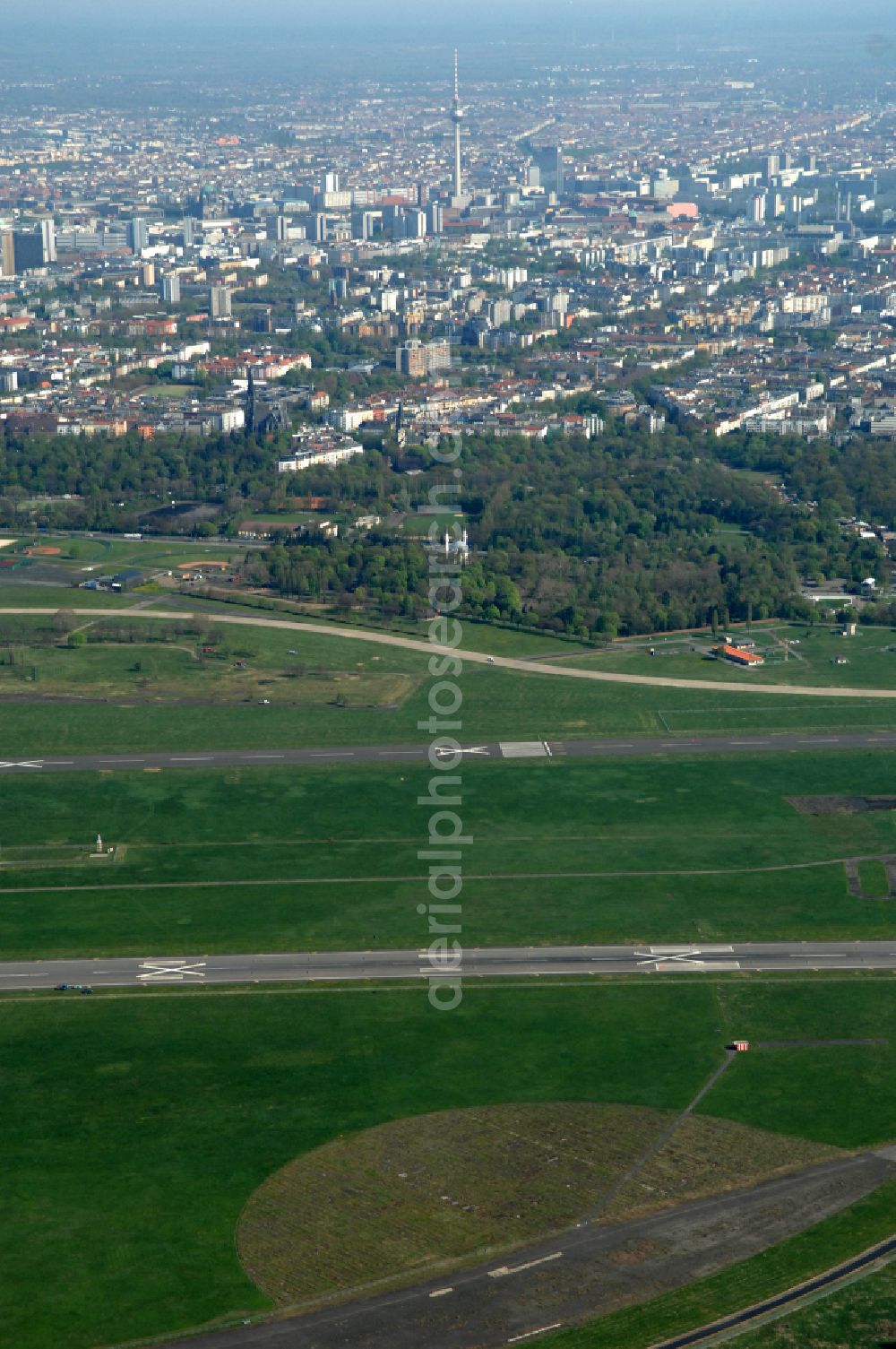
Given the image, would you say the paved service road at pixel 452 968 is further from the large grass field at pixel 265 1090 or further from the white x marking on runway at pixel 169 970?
the large grass field at pixel 265 1090

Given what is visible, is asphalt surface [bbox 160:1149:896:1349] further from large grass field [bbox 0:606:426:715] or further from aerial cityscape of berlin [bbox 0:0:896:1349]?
large grass field [bbox 0:606:426:715]

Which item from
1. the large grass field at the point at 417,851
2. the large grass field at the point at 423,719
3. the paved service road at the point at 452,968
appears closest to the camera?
the paved service road at the point at 452,968

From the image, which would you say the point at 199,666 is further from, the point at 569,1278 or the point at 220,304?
the point at 220,304

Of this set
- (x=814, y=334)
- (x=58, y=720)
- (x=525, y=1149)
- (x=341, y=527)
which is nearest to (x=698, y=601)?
(x=341, y=527)

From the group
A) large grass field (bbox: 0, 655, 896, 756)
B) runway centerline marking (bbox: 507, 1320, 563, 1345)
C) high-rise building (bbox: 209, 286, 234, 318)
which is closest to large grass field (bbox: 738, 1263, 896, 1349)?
runway centerline marking (bbox: 507, 1320, 563, 1345)

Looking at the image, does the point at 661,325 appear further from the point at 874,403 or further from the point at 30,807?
the point at 30,807

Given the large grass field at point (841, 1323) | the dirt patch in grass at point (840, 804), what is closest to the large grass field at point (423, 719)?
the dirt patch in grass at point (840, 804)
